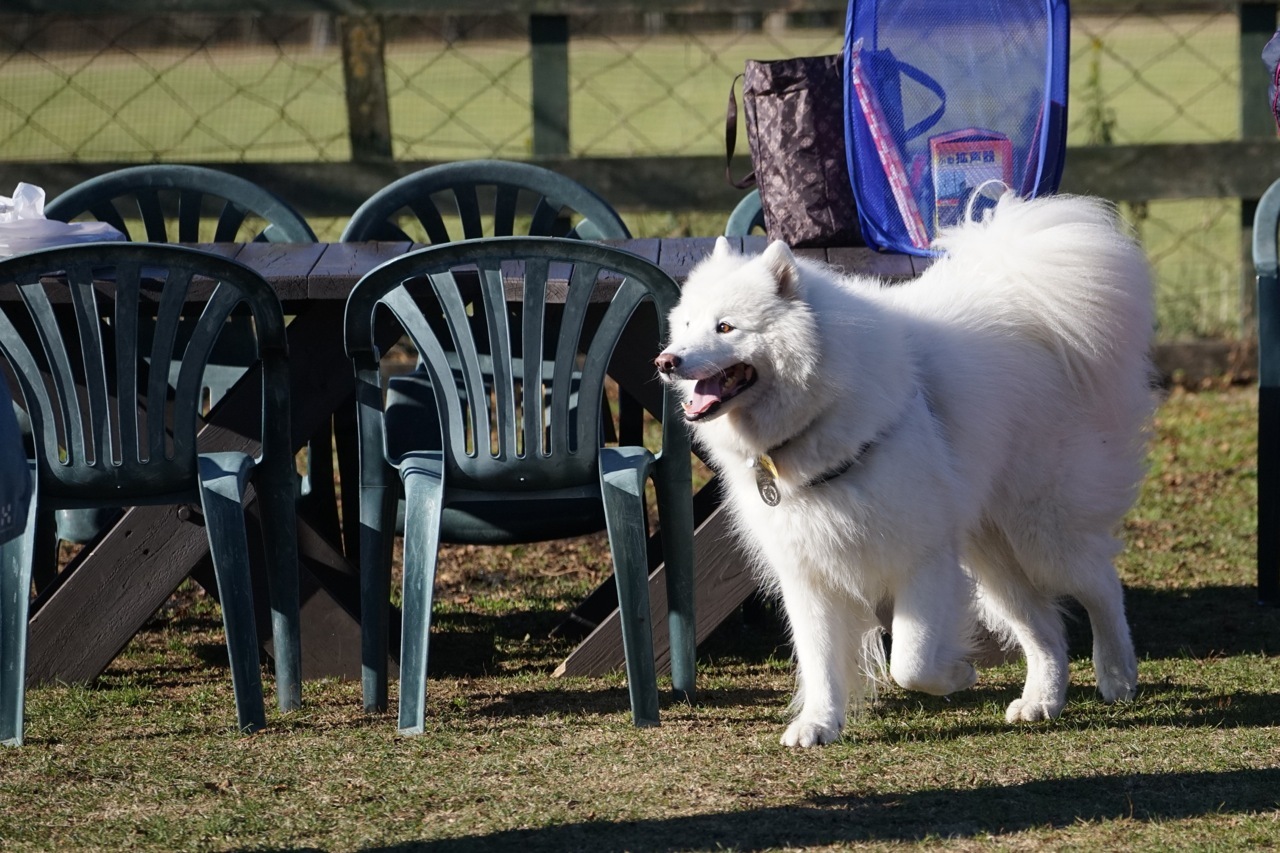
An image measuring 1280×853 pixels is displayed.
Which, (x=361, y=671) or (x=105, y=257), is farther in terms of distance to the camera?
(x=361, y=671)

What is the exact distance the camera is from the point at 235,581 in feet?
11.6

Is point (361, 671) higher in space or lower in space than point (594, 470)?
lower

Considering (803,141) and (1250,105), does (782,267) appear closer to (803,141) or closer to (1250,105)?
(803,141)

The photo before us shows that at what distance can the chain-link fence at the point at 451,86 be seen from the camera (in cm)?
1303

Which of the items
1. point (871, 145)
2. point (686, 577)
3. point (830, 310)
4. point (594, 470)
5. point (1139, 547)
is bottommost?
point (1139, 547)

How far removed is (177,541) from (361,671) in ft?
2.02

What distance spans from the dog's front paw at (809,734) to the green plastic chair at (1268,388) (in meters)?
1.98

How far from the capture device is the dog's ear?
324cm

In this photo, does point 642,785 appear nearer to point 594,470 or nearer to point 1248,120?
point 594,470

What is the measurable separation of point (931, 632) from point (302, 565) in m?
1.74

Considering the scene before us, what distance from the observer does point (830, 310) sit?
330cm

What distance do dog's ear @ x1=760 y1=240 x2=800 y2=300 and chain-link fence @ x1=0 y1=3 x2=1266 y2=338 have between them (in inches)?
313

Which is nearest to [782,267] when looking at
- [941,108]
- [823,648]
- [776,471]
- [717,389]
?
[717,389]

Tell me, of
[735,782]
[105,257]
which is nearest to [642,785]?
[735,782]
